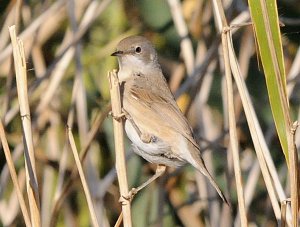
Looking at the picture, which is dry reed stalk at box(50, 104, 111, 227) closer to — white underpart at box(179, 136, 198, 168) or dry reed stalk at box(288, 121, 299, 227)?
white underpart at box(179, 136, 198, 168)

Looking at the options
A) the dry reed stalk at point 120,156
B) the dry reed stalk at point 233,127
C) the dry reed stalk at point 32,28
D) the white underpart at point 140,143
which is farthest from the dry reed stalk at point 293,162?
the dry reed stalk at point 32,28

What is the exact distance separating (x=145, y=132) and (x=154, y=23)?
1.28 m

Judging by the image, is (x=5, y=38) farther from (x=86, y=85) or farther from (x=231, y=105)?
(x=231, y=105)

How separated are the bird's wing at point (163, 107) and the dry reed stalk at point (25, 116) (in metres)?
0.72

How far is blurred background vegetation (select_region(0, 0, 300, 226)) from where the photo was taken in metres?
3.72

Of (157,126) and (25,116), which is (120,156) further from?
(157,126)

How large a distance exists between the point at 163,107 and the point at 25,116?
2.74 feet

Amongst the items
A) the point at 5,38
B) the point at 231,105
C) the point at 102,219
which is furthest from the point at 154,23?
the point at 231,105

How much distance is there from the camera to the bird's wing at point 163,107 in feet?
9.68

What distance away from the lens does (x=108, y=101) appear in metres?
3.94

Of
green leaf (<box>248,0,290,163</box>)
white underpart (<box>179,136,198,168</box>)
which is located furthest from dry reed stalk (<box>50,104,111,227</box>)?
green leaf (<box>248,0,290,163</box>)

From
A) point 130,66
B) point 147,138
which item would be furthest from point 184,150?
point 130,66

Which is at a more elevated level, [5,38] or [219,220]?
[5,38]

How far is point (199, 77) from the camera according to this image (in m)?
3.75
